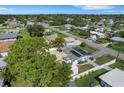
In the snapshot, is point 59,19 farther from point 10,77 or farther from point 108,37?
point 10,77

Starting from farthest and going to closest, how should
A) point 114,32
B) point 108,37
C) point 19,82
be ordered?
point 108,37 → point 114,32 → point 19,82

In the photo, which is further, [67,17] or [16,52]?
[67,17]

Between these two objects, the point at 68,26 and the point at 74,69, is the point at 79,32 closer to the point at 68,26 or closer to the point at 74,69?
the point at 68,26

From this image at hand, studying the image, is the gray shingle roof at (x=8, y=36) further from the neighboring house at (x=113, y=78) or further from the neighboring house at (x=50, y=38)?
the neighboring house at (x=113, y=78)

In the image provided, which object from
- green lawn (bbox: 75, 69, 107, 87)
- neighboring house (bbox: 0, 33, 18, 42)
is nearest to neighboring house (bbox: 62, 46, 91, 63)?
green lawn (bbox: 75, 69, 107, 87)

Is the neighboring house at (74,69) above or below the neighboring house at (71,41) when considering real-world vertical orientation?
below

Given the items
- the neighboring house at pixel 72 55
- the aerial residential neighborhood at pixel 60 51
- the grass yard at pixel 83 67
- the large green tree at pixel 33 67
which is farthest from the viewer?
the grass yard at pixel 83 67

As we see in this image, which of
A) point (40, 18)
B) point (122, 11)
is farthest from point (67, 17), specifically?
point (122, 11)

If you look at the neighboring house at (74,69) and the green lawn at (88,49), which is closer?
the neighboring house at (74,69)

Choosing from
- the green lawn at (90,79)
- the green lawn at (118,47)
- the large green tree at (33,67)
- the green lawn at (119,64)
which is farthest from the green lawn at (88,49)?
the large green tree at (33,67)
